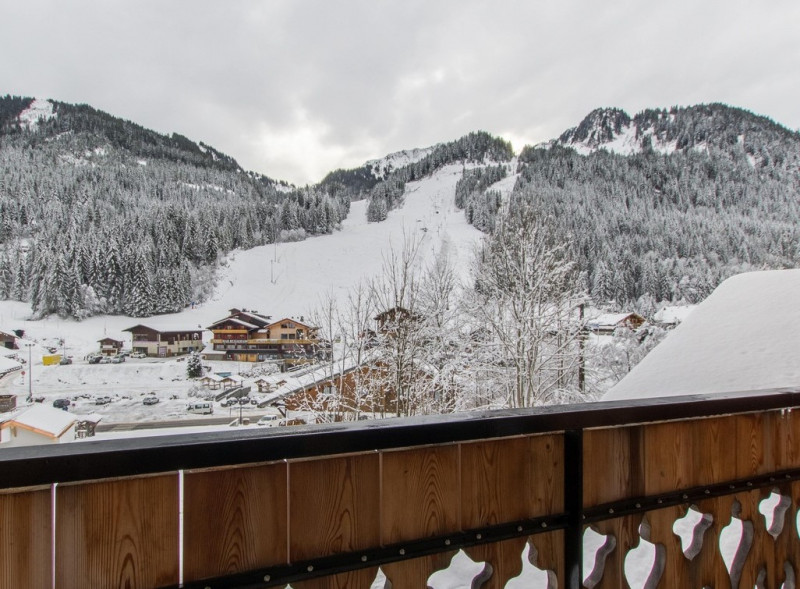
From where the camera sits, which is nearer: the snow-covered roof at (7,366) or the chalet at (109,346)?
the snow-covered roof at (7,366)

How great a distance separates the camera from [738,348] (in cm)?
278

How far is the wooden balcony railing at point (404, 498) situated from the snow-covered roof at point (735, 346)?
136cm

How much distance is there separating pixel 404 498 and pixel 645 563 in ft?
6.08

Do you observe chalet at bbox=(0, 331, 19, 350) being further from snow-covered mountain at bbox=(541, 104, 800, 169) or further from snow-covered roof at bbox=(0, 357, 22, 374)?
snow-covered mountain at bbox=(541, 104, 800, 169)

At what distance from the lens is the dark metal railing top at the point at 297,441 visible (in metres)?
0.53

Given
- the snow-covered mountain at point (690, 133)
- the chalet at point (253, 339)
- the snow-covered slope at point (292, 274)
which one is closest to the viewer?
the chalet at point (253, 339)

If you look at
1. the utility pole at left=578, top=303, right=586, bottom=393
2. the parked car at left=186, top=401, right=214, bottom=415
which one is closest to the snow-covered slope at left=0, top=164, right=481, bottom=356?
the parked car at left=186, top=401, right=214, bottom=415

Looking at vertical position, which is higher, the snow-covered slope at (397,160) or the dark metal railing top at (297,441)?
the snow-covered slope at (397,160)

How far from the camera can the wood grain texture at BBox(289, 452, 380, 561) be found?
68cm

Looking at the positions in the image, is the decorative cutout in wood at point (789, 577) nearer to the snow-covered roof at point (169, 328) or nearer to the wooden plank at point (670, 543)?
the wooden plank at point (670, 543)

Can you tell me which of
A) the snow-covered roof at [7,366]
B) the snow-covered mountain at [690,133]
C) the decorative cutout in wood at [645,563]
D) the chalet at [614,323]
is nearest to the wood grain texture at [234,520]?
the decorative cutout in wood at [645,563]

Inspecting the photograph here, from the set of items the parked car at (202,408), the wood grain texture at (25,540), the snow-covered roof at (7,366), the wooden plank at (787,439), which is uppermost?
the wood grain texture at (25,540)

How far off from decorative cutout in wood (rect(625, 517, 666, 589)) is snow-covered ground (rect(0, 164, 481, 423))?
393 inches

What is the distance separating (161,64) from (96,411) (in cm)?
1387
